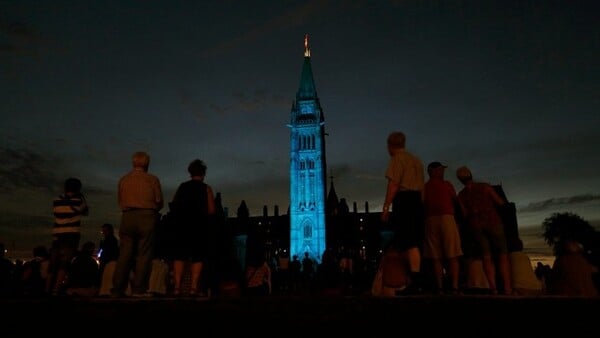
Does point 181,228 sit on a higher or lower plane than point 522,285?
higher

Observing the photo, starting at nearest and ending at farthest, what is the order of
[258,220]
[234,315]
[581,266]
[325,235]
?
1. [234,315]
2. [581,266]
3. [325,235]
4. [258,220]

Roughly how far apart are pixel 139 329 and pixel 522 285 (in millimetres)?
7928

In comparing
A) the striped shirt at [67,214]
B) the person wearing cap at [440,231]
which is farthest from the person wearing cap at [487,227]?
the striped shirt at [67,214]

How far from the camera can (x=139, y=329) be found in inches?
164

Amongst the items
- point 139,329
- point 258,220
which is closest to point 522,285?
point 139,329

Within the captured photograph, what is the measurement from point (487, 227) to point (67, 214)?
700cm

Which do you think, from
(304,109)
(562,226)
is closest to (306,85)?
(304,109)

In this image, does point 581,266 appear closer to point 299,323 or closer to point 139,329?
point 299,323

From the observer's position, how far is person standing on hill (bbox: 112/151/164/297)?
8367 millimetres

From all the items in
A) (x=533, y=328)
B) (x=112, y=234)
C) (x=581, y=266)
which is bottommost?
(x=533, y=328)

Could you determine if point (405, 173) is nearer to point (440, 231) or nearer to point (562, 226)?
point (440, 231)

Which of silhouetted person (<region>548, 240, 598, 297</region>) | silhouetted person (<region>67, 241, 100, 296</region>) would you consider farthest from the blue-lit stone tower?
silhouetted person (<region>548, 240, 598, 297</region>)

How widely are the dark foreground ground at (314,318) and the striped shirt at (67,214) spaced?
12.2 ft

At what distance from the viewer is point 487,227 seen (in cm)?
898
